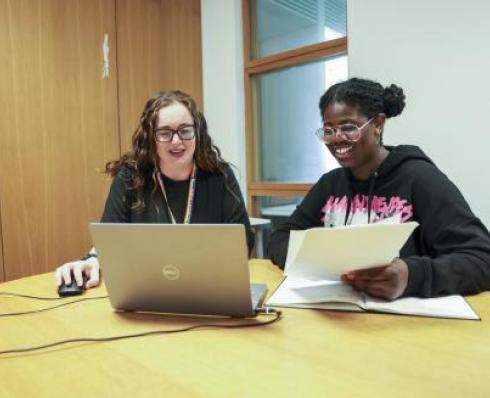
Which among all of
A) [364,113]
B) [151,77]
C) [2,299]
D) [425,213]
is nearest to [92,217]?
[151,77]

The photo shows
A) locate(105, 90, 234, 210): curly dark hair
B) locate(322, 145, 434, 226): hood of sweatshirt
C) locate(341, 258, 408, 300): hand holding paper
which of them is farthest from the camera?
locate(105, 90, 234, 210): curly dark hair

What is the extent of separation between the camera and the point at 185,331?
87cm

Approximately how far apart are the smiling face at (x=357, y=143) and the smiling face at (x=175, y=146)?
1.68 feet

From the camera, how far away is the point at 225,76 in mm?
3191

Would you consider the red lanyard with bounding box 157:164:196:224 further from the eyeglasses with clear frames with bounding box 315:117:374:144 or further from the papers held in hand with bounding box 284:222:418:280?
the papers held in hand with bounding box 284:222:418:280

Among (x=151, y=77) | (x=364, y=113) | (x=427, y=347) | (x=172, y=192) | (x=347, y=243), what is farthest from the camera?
(x=151, y=77)

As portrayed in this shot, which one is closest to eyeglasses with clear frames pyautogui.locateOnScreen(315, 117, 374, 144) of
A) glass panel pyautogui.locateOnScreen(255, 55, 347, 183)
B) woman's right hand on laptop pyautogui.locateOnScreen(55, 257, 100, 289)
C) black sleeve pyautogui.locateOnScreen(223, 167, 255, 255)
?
black sleeve pyautogui.locateOnScreen(223, 167, 255, 255)

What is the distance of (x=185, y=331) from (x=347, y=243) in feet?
1.24

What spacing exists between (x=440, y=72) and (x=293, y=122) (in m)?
1.19

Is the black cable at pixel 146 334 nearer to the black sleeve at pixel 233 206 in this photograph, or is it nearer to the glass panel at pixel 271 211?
the black sleeve at pixel 233 206

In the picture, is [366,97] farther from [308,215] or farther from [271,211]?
[271,211]

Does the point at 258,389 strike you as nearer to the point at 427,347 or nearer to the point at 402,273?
the point at 427,347

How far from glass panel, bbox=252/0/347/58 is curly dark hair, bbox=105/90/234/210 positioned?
143cm

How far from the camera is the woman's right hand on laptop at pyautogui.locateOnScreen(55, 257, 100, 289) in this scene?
1.20m
